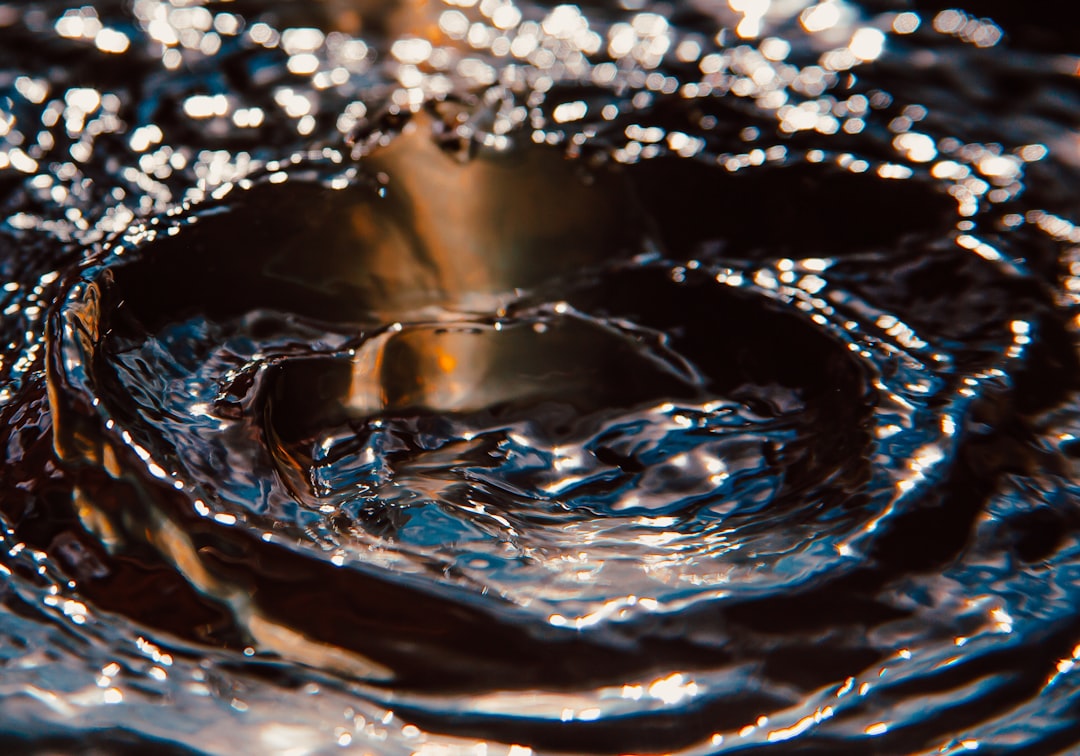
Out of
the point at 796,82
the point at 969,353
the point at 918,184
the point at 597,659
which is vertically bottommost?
the point at 597,659

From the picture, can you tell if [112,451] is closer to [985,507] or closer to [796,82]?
[985,507]

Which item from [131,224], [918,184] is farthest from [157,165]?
[918,184]

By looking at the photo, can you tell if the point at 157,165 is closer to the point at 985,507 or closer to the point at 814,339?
the point at 814,339

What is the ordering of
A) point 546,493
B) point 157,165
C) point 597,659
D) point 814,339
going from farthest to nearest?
point 157,165 < point 814,339 < point 546,493 < point 597,659

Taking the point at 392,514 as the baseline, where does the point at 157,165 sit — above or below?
above

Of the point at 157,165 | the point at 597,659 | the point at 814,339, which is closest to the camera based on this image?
the point at 597,659

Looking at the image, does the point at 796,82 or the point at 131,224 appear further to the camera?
the point at 796,82
